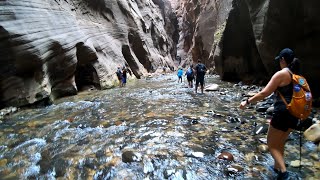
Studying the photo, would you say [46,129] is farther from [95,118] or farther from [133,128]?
[133,128]

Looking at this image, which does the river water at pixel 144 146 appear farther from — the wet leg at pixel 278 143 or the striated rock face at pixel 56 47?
the striated rock face at pixel 56 47

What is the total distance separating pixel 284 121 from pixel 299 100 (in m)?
Answer: 0.40

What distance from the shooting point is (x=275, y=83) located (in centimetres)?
418

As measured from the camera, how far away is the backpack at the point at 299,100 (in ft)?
13.3

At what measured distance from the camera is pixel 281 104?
167 inches

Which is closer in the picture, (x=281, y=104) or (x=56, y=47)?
(x=281, y=104)

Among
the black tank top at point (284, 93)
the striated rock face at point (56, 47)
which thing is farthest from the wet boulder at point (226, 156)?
the striated rock face at point (56, 47)

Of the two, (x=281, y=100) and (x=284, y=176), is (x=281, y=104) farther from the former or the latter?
(x=284, y=176)

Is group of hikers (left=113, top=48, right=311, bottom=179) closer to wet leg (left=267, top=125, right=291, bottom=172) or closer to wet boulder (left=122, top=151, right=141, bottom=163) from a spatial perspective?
wet leg (left=267, top=125, right=291, bottom=172)

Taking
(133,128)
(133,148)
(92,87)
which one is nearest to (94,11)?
(92,87)

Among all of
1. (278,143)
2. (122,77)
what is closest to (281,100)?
(278,143)

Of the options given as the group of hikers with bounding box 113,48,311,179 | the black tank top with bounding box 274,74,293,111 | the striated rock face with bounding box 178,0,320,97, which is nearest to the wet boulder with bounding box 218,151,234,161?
the group of hikers with bounding box 113,48,311,179

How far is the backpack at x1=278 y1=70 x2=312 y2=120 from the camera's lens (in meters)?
4.06

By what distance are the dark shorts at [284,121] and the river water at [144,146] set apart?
3.24 feet
